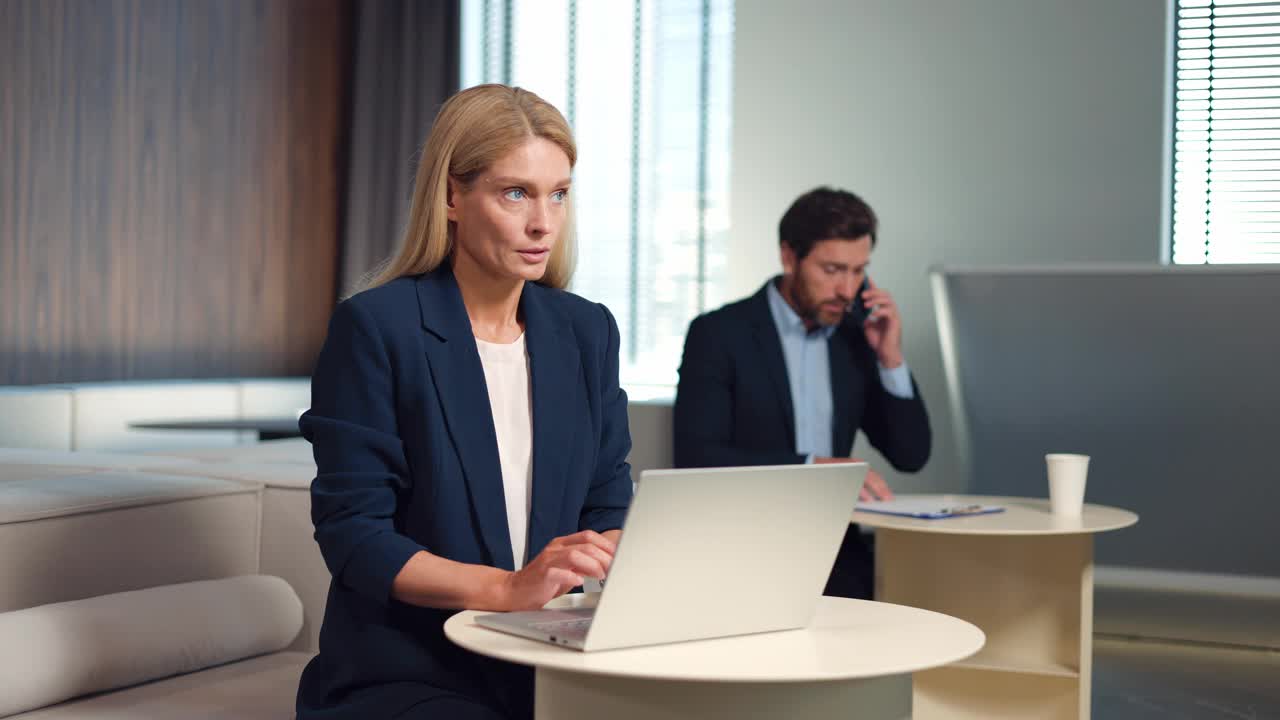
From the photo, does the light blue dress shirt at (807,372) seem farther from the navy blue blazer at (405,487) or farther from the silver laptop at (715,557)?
the silver laptop at (715,557)

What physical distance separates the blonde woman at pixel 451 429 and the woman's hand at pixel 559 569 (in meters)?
0.02

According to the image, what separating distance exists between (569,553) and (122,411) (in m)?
3.32

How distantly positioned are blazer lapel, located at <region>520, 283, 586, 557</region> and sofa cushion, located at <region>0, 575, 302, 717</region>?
2.04 ft

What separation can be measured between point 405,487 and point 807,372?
1686mm

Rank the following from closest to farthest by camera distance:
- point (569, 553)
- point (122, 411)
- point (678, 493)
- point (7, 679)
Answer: point (678, 493), point (569, 553), point (7, 679), point (122, 411)

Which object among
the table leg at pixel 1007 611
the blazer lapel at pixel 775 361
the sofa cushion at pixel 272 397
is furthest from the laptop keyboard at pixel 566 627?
the sofa cushion at pixel 272 397

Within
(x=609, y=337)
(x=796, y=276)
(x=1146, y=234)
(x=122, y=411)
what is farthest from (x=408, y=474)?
(x=1146, y=234)

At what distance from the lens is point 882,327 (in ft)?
9.79

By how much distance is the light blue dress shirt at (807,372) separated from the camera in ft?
9.67

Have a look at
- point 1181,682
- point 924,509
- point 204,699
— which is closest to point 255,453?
point 204,699

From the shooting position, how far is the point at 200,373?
5109 millimetres

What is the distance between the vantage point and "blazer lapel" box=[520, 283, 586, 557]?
148 centimetres

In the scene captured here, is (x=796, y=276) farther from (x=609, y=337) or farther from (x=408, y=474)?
(x=408, y=474)

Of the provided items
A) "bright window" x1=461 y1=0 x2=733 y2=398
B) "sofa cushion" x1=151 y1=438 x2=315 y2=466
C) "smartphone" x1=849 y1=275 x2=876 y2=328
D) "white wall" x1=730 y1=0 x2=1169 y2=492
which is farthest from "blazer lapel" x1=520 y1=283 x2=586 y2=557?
"bright window" x1=461 y1=0 x2=733 y2=398
